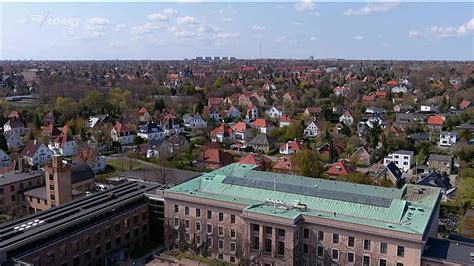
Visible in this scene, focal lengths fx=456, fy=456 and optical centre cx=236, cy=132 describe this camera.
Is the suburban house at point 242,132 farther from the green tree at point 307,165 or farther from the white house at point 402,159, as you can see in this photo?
the green tree at point 307,165

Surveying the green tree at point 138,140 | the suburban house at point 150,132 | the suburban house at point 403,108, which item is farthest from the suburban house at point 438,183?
the suburban house at point 403,108

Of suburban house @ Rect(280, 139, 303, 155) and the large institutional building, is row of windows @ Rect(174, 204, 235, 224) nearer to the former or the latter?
the large institutional building

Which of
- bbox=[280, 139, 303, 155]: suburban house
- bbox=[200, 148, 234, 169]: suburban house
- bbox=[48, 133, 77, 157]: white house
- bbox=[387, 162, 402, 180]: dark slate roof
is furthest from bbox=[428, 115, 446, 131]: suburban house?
bbox=[48, 133, 77, 157]: white house

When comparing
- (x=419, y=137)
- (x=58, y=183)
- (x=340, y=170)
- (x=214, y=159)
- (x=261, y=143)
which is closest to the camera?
(x=58, y=183)

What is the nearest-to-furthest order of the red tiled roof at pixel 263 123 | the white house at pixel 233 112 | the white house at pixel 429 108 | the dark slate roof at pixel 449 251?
the dark slate roof at pixel 449 251 < the red tiled roof at pixel 263 123 < the white house at pixel 233 112 < the white house at pixel 429 108

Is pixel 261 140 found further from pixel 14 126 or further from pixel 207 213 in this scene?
pixel 14 126

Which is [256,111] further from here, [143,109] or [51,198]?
[51,198]

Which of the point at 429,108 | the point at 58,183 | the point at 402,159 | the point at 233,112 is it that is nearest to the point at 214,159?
the point at 58,183
